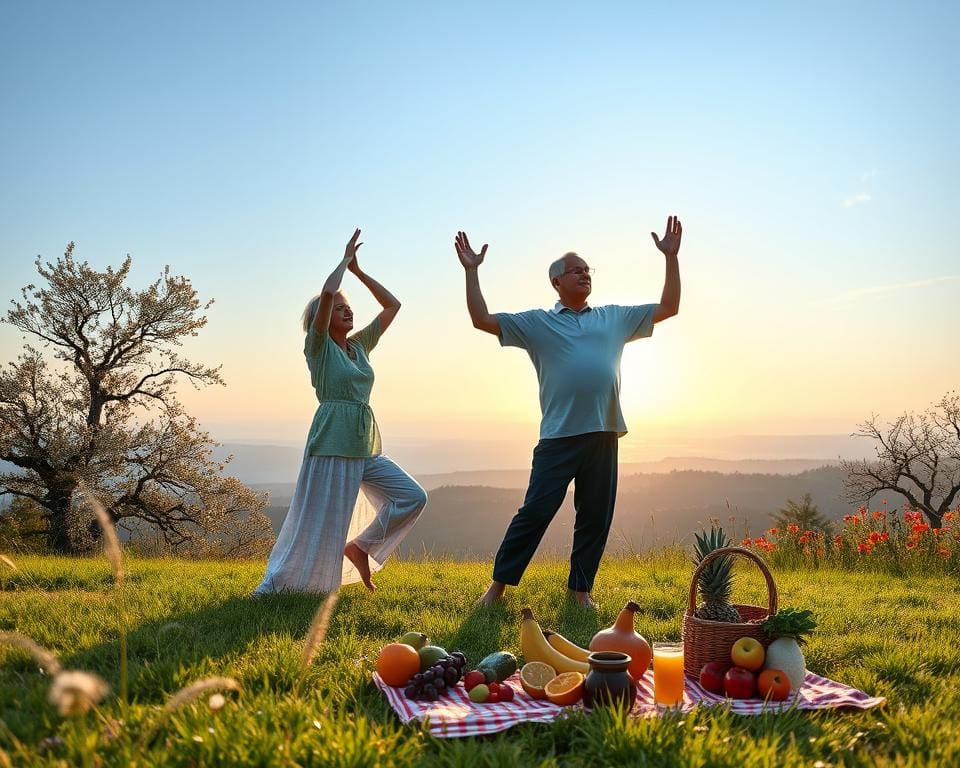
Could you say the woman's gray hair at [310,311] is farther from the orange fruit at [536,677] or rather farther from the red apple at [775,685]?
the red apple at [775,685]

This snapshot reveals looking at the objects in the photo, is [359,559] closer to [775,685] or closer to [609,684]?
[609,684]

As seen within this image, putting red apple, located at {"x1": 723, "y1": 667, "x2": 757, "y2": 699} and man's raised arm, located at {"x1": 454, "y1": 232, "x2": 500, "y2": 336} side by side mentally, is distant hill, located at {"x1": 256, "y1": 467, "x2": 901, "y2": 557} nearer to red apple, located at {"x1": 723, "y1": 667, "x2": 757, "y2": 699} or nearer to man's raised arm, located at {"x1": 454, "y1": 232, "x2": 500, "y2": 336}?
man's raised arm, located at {"x1": 454, "y1": 232, "x2": 500, "y2": 336}

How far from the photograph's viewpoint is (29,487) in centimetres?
1853

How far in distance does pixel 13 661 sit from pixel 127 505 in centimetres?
1692

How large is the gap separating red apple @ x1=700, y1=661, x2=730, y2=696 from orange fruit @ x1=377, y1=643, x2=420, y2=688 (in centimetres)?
142

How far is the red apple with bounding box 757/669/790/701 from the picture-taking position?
3593mm

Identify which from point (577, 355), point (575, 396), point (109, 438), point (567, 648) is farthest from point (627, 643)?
point (109, 438)

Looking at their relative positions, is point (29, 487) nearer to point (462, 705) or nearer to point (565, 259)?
point (565, 259)

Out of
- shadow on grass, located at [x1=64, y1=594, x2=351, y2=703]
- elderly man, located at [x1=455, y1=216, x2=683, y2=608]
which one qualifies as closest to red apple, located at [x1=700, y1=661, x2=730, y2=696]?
shadow on grass, located at [x1=64, y1=594, x2=351, y2=703]

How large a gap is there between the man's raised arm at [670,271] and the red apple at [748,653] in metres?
2.99

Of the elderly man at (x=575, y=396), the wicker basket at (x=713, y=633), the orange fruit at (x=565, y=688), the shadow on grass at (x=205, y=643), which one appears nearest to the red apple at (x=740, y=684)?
the wicker basket at (x=713, y=633)

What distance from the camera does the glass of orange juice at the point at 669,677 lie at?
11.5ft

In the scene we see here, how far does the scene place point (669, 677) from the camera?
11.6ft

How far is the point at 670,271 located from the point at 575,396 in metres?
1.26
